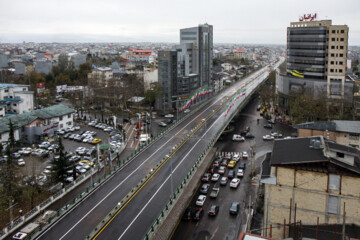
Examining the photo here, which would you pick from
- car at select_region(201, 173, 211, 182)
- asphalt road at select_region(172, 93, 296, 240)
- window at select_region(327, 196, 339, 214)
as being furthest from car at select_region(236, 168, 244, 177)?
window at select_region(327, 196, 339, 214)

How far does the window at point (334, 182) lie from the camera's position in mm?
15415

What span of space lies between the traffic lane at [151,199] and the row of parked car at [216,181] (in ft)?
6.60

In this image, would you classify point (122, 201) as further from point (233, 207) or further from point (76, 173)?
point (76, 173)

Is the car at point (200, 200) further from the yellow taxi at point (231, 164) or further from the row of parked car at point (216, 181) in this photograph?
the yellow taxi at point (231, 164)

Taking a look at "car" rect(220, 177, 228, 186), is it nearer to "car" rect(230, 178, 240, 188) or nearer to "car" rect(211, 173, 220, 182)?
"car" rect(211, 173, 220, 182)

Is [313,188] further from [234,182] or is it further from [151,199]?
[234,182]

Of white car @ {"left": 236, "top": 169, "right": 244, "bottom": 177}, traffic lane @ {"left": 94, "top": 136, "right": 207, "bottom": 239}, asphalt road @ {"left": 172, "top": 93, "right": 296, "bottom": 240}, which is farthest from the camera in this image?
white car @ {"left": 236, "top": 169, "right": 244, "bottom": 177}

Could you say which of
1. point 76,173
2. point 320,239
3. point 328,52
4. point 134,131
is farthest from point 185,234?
point 328,52

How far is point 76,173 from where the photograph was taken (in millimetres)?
29266

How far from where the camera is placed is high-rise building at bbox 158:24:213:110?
5609cm

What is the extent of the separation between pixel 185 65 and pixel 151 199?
39.3 meters

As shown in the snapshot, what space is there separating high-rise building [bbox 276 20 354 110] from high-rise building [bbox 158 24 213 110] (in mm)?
16224

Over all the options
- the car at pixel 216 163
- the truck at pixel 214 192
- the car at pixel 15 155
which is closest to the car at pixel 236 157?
the car at pixel 216 163

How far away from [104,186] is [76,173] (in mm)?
6841
